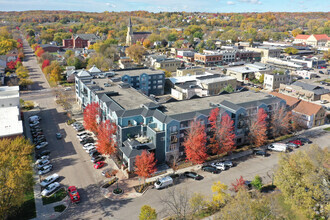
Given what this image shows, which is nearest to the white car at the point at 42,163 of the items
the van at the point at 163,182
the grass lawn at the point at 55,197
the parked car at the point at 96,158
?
the parked car at the point at 96,158

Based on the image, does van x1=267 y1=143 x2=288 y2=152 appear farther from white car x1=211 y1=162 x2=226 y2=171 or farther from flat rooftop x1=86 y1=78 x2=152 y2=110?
flat rooftop x1=86 y1=78 x2=152 y2=110

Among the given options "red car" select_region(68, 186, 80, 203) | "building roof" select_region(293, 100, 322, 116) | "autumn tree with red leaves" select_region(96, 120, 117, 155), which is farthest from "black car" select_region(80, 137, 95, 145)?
"building roof" select_region(293, 100, 322, 116)

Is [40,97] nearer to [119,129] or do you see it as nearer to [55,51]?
[119,129]

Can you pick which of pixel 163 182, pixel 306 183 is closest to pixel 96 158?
pixel 163 182

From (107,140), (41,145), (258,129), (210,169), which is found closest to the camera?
(210,169)

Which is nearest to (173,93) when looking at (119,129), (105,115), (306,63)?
(105,115)

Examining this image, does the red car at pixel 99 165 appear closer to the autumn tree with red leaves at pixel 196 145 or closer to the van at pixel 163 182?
the van at pixel 163 182

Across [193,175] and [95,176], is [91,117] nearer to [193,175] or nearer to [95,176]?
[95,176]
